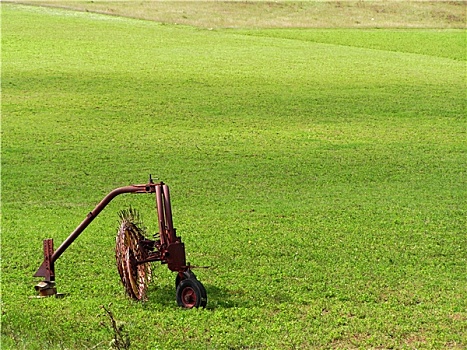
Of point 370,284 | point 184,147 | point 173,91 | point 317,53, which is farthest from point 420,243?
point 317,53

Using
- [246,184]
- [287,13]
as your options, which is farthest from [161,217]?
[287,13]

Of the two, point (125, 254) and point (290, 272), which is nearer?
point (125, 254)

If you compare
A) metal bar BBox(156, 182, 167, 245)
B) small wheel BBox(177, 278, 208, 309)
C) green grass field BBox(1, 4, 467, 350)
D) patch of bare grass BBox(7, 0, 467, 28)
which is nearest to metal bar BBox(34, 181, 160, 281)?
green grass field BBox(1, 4, 467, 350)

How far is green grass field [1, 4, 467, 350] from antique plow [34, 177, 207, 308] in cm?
25

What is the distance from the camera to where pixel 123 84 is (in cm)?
2880

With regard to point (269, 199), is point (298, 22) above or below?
above

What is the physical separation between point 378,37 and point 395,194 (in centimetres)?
2820

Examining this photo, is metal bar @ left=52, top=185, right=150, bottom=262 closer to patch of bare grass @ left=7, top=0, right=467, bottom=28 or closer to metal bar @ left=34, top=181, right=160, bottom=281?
metal bar @ left=34, top=181, right=160, bottom=281

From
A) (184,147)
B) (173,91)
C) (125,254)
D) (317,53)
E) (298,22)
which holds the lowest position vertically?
(125,254)

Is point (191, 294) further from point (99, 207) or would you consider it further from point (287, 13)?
point (287, 13)

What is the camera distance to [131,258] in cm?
964

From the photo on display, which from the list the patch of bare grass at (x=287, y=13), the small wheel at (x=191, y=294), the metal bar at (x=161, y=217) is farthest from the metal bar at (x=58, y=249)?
the patch of bare grass at (x=287, y=13)

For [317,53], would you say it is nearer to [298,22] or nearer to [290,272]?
[298,22]

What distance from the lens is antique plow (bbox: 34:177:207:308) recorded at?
9.27 m
